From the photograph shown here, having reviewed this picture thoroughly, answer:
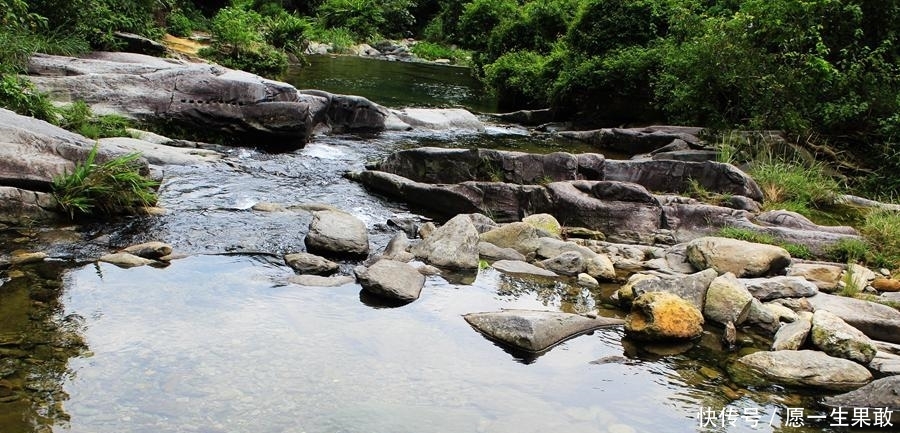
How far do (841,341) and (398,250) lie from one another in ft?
15.0

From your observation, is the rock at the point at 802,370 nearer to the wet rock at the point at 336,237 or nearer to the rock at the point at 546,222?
the rock at the point at 546,222

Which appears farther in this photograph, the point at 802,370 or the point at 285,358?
the point at 802,370

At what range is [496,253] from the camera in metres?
8.31

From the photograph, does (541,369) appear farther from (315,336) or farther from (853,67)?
(853,67)

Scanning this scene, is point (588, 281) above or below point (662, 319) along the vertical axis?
below

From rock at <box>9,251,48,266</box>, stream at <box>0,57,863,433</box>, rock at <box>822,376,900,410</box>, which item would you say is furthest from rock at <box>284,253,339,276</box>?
rock at <box>822,376,900,410</box>

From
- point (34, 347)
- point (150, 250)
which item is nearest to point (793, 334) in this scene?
point (34, 347)

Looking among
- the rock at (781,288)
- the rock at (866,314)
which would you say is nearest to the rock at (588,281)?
the rock at (781,288)

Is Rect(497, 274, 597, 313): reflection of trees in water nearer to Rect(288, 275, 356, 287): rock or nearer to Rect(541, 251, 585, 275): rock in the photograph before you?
Rect(541, 251, 585, 275): rock

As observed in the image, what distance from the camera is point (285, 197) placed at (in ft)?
33.1

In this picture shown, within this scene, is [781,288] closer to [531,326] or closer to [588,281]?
[588,281]

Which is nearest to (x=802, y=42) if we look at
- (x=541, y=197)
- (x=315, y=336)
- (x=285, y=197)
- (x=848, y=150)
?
(x=848, y=150)

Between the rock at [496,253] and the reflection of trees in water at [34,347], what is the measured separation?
452cm

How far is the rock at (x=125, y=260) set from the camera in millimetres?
6773
